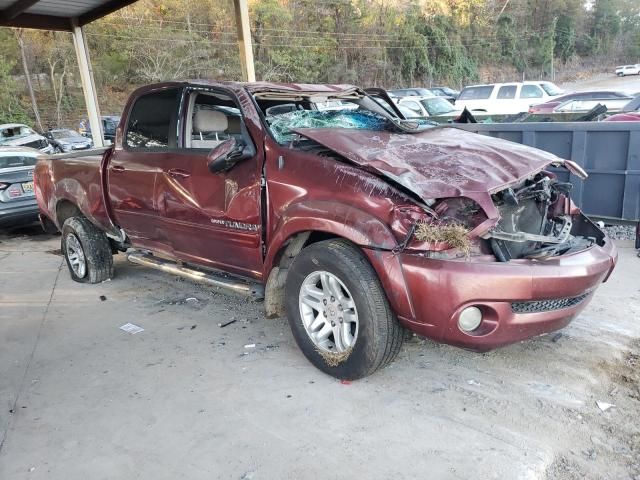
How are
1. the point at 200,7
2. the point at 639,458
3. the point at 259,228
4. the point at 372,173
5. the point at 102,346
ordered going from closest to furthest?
the point at 639,458 < the point at 372,173 < the point at 259,228 < the point at 102,346 < the point at 200,7

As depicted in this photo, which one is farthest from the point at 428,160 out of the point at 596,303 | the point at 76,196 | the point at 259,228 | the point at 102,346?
the point at 76,196

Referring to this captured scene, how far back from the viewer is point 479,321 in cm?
282

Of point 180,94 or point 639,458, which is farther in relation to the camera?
point 180,94

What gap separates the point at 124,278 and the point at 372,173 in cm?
386

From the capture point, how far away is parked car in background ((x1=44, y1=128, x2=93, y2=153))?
21.3 meters

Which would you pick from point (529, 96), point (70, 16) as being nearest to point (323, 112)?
point (70, 16)

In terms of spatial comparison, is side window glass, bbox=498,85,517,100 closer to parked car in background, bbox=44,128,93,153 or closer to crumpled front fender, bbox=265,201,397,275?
parked car in background, bbox=44,128,93,153

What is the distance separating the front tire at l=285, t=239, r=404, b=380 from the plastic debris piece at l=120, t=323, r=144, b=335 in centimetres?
163

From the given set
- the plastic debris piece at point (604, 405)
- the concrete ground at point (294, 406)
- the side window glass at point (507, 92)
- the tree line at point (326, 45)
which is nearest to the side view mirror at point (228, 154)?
the concrete ground at point (294, 406)

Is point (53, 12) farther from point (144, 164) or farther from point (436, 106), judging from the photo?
point (436, 106)

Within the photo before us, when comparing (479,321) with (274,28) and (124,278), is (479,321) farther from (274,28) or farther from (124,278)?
(274,28)

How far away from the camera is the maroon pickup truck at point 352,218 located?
2.79 meters

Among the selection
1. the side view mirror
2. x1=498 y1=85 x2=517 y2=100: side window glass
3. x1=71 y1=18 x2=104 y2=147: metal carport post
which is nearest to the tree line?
x1=498 y1=85 x2=517 y2=100: side window glass

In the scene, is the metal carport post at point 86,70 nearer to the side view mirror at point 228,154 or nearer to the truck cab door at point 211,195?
the truck cab door at point 211,195
